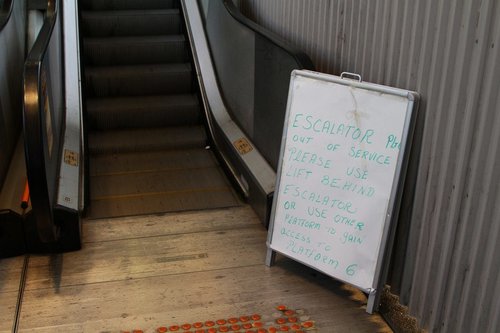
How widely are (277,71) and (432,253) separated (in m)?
1.67

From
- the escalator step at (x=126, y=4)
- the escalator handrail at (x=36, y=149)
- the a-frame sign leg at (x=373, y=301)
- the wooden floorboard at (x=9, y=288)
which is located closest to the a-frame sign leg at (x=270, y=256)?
the a-frame sign leg at (x=373, y=301)

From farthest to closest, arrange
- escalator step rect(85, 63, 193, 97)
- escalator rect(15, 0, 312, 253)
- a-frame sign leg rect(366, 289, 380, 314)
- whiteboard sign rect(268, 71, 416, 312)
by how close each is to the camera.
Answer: escalator step rect(85, 63, 193, 97) < escalator rect(15, 0, 312, 253) < a-frame sign leg rect(366, 289, 380, 314) < whiteboard sign rect(268, 71, 416, 312)

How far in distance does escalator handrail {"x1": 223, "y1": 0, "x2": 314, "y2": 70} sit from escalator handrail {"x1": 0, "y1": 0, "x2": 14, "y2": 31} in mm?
1632

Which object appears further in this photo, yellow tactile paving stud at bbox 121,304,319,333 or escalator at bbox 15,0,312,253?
escalator at bbox 15,0,312,253

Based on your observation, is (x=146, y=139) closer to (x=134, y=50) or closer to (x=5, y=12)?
(x=134, y=50)

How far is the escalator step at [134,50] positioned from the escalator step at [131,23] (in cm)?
17

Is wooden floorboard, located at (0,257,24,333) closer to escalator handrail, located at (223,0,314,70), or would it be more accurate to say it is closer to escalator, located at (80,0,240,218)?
escalator, located at (80,0,240,218)

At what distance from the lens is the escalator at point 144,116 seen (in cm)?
430

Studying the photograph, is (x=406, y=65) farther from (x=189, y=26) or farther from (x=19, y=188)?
(x=189, y=26)

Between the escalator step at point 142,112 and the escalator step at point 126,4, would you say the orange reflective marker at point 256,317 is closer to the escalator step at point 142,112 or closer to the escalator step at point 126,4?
the escalator step at point 142,112

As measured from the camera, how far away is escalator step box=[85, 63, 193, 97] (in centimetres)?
541

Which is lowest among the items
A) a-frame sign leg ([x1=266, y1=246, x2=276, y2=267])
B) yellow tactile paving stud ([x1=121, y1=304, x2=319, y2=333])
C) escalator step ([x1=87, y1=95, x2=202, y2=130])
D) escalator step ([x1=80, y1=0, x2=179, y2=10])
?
yellow tactile paving stud ([x1=121, y1=304, x2=319, y2=333])

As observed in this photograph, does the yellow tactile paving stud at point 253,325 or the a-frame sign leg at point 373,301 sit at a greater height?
the a-frame sign leg at point 373,301

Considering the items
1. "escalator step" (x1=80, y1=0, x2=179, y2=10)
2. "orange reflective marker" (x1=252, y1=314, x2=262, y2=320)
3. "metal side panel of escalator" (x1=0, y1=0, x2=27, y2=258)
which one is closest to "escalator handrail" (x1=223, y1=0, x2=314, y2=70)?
"orange reflective marker" (x1=252, y1=314, x2=262, y2=320)
